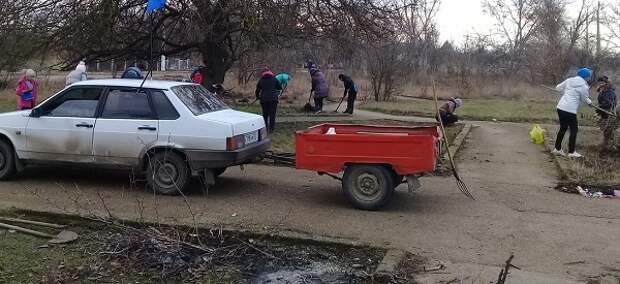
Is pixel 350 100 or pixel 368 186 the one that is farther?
pixel 350 100

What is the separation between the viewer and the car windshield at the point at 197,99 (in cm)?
808

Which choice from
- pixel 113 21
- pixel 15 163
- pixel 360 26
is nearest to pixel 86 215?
pixel 15 163

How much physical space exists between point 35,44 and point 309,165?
9.54 metres

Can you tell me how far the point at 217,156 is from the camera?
7.68 m

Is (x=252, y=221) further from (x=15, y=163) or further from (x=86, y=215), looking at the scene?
(x=15, y=163)

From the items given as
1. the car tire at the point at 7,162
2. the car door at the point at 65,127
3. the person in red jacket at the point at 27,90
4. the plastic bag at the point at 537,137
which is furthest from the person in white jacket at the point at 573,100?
the person in red jacket at the point at 27,90

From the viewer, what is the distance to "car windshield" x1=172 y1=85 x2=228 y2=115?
808cm

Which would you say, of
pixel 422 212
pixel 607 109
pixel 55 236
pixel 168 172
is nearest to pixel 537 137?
pixel 607 109

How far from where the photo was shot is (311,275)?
530 centimetres

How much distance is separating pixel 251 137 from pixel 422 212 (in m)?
2.39

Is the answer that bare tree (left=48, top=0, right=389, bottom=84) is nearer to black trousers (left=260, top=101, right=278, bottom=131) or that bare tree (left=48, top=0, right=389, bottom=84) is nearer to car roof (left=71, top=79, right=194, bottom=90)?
black trousers (left=260, top=101, right=278, bottom=131)

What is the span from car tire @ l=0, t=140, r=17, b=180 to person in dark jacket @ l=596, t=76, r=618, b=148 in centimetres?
1020

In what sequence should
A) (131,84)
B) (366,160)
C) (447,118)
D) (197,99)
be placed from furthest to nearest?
(447,118), (197,99), (131,84), (366,160)

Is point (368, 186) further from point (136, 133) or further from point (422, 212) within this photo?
point (136, 133)
